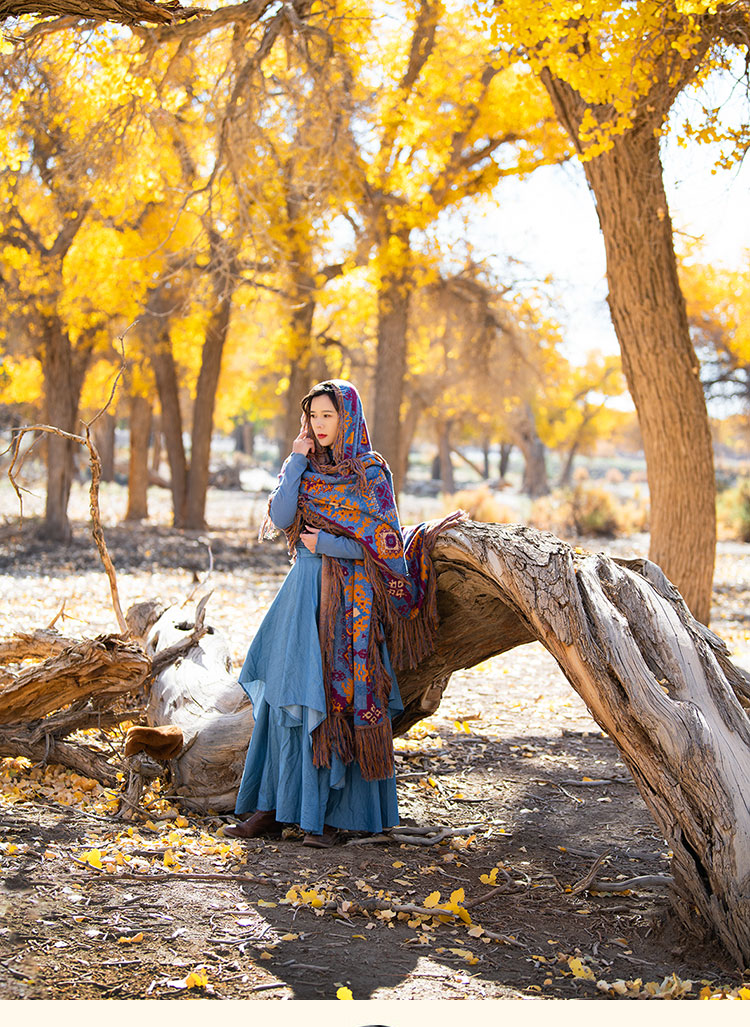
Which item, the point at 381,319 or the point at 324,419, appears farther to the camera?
the point at 381,319

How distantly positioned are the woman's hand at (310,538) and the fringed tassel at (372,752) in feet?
2.53

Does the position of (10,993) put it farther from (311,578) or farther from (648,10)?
(648,10)

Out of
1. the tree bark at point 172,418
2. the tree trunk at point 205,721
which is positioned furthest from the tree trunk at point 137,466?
the tree trunk at point 205,721

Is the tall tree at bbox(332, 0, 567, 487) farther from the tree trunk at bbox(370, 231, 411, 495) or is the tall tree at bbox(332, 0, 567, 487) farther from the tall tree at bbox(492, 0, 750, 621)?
the tall tree at bbox(492, 0, 750, 621)

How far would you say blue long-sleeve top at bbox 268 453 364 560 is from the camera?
160 inches

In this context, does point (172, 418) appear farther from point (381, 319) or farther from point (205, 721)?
point (205, 721)

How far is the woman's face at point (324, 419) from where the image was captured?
4.05 meters

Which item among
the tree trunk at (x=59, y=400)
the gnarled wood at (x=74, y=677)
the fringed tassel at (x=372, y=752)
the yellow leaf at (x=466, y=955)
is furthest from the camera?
the tree trunk at (x=59, y=400)

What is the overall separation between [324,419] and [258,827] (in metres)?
1.72

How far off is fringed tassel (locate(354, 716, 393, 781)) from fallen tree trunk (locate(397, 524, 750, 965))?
762 millimetres

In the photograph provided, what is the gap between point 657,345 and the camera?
725 centimetres

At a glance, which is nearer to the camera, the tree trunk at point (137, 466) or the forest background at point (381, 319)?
the forest background at point (381, 319)

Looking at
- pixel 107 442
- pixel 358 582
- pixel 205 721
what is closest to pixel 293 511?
pixel 358 582

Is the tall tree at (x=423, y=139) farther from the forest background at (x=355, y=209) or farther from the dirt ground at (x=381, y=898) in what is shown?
the dirt ground at (x=381, y=898)
